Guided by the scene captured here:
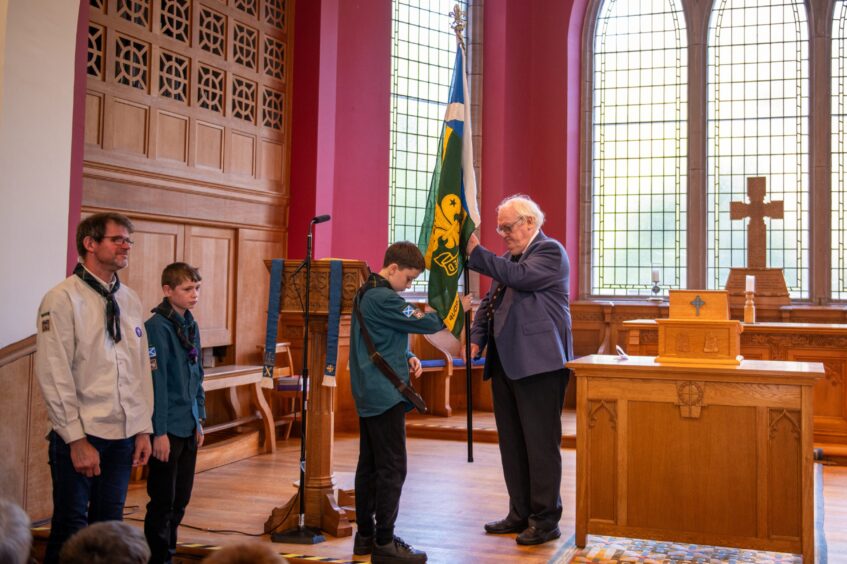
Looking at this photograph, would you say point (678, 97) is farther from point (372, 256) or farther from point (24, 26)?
point (24, 26)

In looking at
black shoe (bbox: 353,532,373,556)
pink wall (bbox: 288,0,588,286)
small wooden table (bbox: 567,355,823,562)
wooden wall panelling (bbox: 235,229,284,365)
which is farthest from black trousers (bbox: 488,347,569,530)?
pink wall (bbox: 288,0,588,286)

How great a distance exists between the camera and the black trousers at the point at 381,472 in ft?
12.1

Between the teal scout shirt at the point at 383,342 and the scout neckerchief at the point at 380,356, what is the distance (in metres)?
0.02

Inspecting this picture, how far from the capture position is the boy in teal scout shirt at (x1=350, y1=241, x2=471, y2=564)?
3709 millimetres

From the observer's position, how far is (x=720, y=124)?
9.37 metres

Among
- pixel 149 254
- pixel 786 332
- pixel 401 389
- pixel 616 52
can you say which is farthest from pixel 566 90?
pixel 401 389

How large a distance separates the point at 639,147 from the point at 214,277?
5.04 m

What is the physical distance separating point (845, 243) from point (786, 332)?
2.54 metres

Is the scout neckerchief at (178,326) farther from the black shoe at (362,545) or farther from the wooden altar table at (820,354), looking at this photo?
the wooden altar table at (820,354)

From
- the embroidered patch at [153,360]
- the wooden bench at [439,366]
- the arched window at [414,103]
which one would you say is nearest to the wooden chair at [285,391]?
the wooden bench at [439,366]

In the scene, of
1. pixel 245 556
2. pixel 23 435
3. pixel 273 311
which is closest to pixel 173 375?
pixel 273 311

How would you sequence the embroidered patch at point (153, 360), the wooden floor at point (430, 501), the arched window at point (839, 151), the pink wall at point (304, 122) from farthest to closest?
1. the arched window at point (839, 151)
2. the pink wall at point (304, 122)
3. the wooden floor at point (430, 501)
4. the embroidered patch at point (153, 360)

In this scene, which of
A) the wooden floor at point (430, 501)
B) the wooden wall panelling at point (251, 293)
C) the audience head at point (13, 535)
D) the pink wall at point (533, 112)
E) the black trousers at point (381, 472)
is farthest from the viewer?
the pink wall at point (533, 112)

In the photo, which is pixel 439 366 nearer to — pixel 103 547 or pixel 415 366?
pixel 415 366
